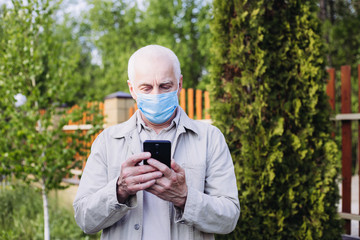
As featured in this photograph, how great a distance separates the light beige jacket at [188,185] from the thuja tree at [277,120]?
204cm

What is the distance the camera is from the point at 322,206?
3693mm

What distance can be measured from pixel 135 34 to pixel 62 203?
18.1 m

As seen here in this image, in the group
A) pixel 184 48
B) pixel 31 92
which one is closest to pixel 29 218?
pixel 31 92

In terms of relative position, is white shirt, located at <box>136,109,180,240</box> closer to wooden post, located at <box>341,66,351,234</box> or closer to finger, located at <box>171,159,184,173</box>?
finger, located at <box>171,159,184,173</box>

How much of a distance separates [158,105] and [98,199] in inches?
20.7

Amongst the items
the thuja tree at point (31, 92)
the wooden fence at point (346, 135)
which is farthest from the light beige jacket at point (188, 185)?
the wooden fence at point (346, 135)

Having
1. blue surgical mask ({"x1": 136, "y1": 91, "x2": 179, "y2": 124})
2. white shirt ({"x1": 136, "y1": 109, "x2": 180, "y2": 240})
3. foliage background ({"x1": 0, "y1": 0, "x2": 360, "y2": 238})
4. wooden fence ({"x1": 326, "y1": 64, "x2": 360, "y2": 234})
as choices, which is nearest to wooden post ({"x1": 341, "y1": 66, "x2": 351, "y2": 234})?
wooden fence ({"x1": 326, "y1": 64, "x2": 360, "y2": 234})

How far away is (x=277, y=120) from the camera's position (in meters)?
3.77

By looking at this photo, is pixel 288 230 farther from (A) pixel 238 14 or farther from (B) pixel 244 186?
(A) pixel 238 14

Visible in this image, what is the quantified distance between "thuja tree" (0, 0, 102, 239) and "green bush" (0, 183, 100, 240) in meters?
0.45

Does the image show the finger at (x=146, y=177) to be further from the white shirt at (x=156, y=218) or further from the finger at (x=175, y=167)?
the white shirt at (x=156, y=218)

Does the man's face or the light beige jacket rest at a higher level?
the man's face

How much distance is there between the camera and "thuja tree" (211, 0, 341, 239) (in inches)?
146

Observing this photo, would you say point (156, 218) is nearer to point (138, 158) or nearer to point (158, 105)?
point (138, 158)
